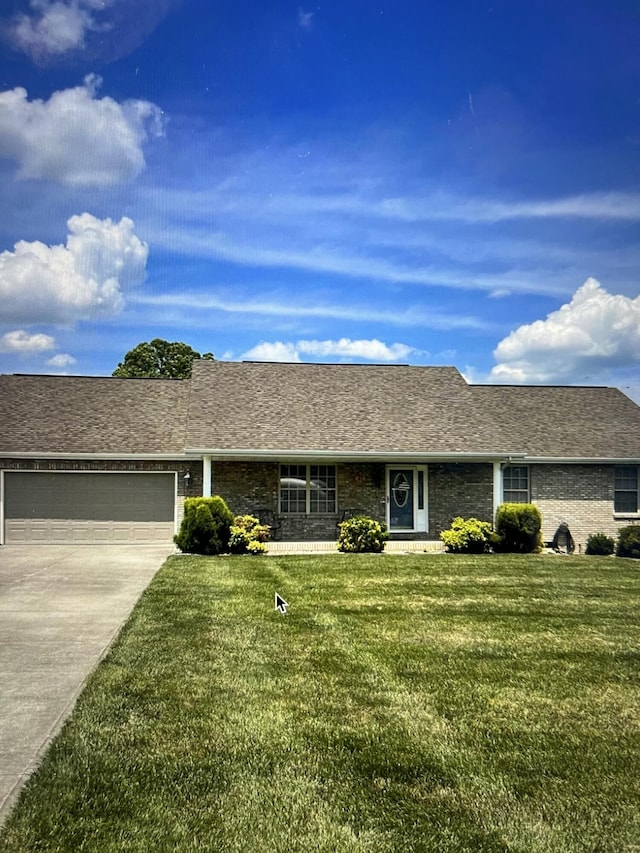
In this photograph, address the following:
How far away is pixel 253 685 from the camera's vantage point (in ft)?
22.6

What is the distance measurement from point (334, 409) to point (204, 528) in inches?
238

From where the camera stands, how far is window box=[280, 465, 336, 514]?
21.0 metres

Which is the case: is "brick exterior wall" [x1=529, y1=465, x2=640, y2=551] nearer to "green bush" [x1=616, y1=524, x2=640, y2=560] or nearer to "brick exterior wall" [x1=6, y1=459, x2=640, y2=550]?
"brick exterior wall" [x1=6, y1=459, x2=640, y2=550]

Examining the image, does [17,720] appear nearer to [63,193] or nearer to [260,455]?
[260,455]

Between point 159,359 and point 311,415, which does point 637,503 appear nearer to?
point 311,415

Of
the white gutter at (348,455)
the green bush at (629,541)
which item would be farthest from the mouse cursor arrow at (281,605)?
the green bush at (629,541)

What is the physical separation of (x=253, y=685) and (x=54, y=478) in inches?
601

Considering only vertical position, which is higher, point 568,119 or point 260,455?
point 568,119

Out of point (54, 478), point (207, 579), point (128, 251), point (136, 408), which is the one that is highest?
point (128, 251)

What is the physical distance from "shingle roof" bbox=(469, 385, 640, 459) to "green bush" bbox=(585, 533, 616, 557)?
2.38 metres

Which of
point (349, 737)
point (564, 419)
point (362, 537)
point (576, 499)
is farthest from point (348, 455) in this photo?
point (349, 737)

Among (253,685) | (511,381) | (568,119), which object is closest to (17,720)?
(253,685)

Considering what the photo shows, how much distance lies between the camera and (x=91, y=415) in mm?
22484

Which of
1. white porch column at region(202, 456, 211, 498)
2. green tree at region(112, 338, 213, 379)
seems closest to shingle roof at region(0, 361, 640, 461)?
white porch column at region(202, 456, 211, 498)
